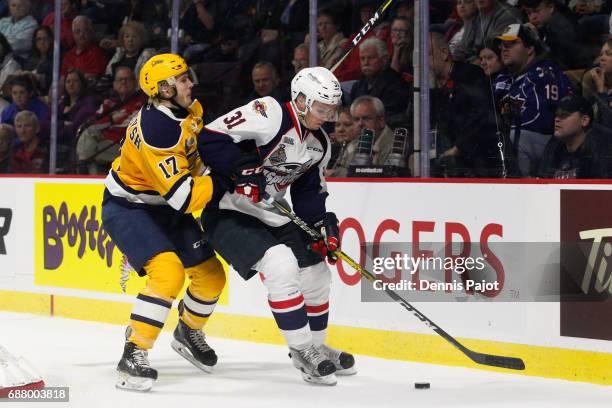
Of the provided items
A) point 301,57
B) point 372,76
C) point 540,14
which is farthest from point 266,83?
point 540,14

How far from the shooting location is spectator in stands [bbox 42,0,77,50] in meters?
6.77

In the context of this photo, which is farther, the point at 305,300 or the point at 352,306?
the point at 352,306

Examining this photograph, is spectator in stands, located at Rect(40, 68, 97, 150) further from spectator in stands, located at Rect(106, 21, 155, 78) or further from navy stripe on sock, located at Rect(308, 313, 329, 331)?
navy stripe on sock, located at Rect(308, 313, 329, 331)

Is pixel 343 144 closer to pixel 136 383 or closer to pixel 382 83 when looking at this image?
pixel 382 83

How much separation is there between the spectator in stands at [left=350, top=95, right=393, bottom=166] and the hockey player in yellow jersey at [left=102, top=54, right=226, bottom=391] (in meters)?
1.13

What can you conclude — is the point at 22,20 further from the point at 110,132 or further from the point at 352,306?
the point at 352,306

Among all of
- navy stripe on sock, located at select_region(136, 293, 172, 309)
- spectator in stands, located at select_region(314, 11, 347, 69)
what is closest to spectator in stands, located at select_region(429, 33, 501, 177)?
spectator in stands, located at select_region(314, 11, 347, 69)

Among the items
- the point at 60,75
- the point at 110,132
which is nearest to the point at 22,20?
the point at 60,75

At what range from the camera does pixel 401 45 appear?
5.23 metres

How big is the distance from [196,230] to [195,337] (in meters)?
0.46

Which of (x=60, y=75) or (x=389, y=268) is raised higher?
(x=60, y=75)

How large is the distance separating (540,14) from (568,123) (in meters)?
0.55

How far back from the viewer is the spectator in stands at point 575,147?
4539 mm

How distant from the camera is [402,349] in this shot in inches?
190
